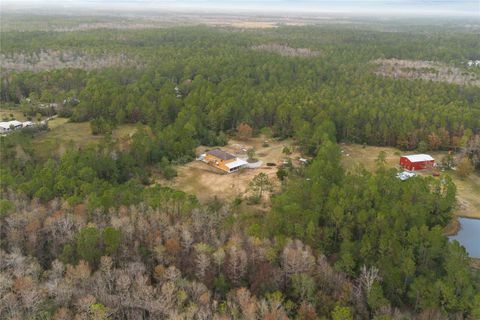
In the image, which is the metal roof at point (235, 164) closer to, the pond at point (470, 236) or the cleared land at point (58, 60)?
the pond at point (470, 236)


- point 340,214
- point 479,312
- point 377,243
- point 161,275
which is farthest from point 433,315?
point 161,275

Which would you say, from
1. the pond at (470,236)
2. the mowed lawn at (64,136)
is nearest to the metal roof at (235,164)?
the mowed lawn at (64,136)

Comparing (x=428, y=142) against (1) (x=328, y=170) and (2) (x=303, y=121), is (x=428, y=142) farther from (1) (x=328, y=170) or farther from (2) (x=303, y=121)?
(1) (x=328, y=170)

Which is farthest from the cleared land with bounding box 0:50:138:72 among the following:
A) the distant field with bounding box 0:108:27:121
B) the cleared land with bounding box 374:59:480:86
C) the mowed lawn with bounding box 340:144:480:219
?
the cleared land with bounding box 374:59:480:86

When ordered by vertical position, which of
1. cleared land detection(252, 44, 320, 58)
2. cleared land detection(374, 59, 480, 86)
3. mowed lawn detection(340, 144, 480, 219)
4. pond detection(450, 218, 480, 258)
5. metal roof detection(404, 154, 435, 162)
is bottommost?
pond detection(450, 218, 480, 258)

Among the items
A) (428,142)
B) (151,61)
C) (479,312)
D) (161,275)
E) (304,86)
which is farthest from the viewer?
(151,61)

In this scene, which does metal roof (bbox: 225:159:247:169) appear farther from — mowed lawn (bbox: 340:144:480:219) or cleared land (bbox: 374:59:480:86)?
cleared land (bbox: 374:59:480:86)
